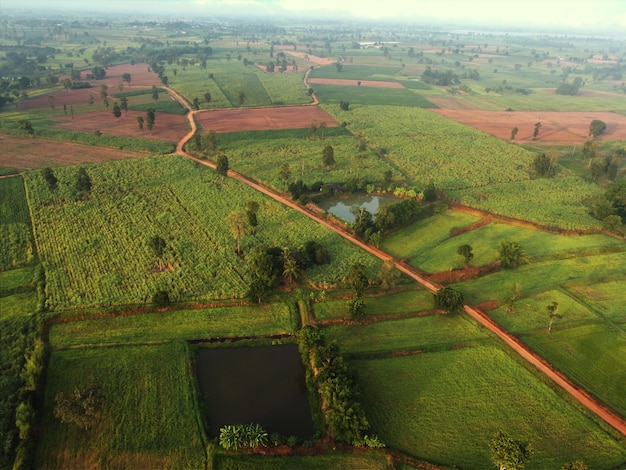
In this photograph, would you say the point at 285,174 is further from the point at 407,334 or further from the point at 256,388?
the point at 256,388

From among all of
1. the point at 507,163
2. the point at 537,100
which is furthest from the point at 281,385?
the point at 537,100

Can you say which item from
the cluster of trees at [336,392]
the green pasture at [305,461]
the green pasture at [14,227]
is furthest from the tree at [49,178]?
the green pasture at [305,461]

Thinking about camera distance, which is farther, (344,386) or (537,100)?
(537,100)

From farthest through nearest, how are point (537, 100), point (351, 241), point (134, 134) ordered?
point (537, 100) → point (134, 134) → point (351, 241)

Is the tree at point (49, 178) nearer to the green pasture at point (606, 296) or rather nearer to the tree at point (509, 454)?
the tree at point (509, 454)

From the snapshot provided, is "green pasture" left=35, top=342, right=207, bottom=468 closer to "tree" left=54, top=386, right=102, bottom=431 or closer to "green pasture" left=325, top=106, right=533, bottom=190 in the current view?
"tree" left=54, top=386, right=102, bottom=431

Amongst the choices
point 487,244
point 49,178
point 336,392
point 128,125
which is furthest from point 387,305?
point 128,125

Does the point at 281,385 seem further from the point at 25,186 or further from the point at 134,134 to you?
the point at 134,134
